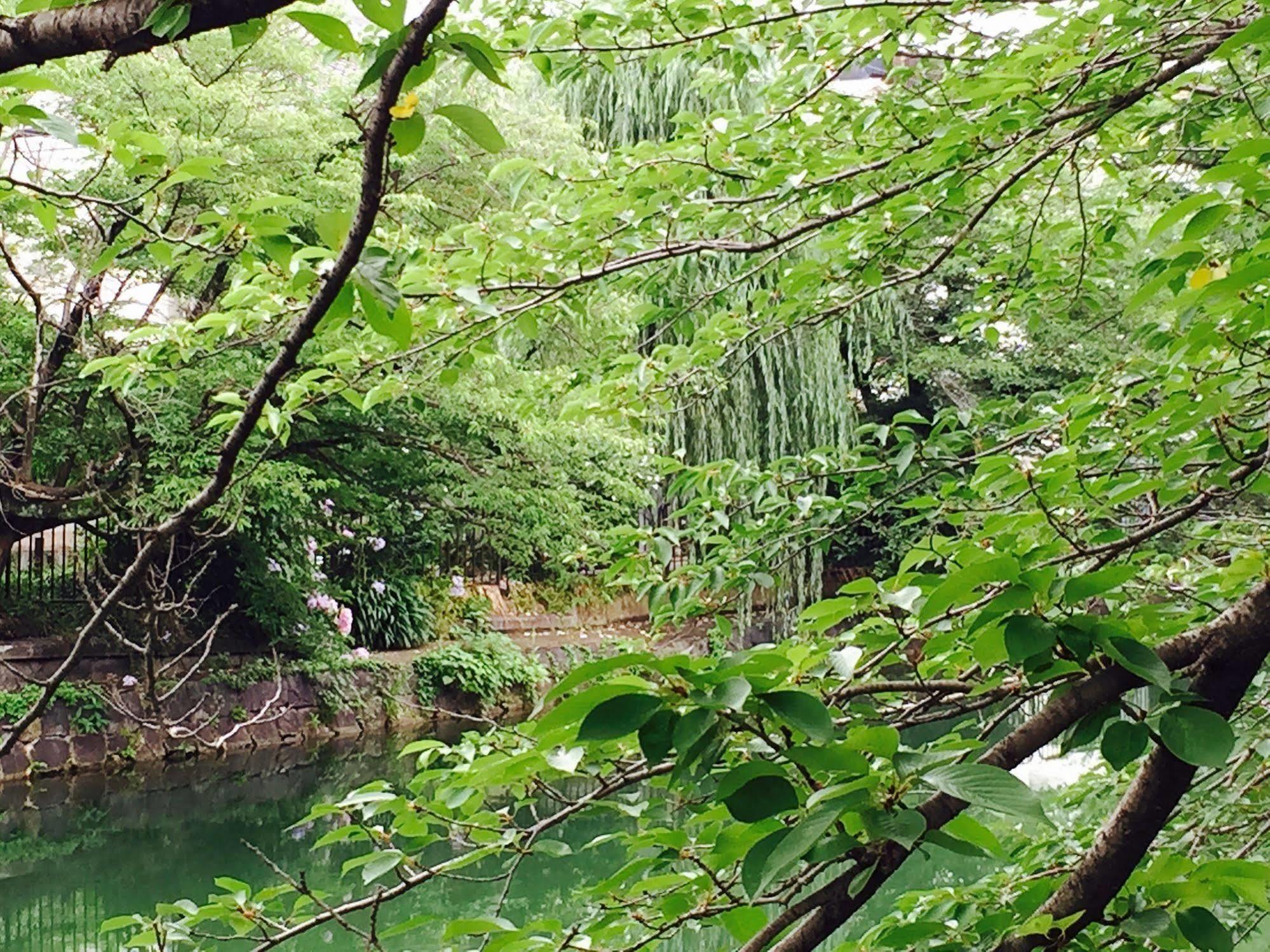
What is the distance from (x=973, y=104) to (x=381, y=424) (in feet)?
18.9

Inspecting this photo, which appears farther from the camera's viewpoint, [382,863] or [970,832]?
[382,863]

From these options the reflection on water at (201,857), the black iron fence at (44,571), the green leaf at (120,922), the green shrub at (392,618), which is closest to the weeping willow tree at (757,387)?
the reflection on water at (201,857)

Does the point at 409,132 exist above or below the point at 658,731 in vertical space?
above

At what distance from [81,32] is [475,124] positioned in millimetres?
190

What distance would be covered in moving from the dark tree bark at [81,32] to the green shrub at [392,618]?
8.70 m

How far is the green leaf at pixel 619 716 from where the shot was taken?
521 mm

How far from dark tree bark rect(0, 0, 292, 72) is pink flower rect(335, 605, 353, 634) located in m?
8.33

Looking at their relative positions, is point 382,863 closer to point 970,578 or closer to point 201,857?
point 970,578

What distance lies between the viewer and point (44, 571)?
773cm

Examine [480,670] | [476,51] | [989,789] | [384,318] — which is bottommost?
[480,670]

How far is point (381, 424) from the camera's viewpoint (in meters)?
6.89

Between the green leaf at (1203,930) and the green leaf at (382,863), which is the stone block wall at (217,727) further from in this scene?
the green leaf at (1203,930)

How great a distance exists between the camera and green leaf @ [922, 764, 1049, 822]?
50 cm

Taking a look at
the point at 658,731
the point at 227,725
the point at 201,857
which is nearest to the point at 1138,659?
the point at 658,731
